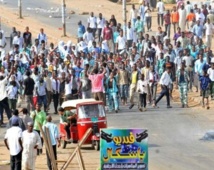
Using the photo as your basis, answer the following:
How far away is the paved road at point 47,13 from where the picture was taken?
58.3 metres

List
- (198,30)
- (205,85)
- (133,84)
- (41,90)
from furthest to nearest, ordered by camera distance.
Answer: (198,30) → (133,84) → (205,85) → (41,90)

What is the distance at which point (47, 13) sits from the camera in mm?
62094

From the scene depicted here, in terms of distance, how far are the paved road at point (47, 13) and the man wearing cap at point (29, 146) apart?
30262 millimetres

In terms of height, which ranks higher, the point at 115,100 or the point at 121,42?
the point at 121,42

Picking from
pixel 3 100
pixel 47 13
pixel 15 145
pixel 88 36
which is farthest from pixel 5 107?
pixel 47 13

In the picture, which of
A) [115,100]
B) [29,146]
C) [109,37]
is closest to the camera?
[29,146]

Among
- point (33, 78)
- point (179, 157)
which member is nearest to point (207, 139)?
point (179, 157)

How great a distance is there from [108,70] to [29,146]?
13915 millimetres

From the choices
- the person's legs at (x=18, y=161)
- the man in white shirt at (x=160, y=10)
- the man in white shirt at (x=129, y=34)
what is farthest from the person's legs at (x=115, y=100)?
the man in white shirt at (x=160, y=10)

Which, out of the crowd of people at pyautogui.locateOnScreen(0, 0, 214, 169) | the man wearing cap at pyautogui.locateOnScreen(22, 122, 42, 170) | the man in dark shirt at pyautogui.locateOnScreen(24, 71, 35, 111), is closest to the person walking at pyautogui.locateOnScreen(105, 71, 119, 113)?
the crowd of people at pyautogui.locateOnScreen(0, 0, 214, 169)

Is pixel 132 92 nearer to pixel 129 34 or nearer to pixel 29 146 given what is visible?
pixel 129 34

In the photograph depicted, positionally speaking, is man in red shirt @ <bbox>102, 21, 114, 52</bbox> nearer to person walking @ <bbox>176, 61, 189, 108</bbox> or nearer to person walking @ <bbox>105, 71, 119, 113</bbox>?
person walking @ <bbox>176, 61, 189, 108</bbox>

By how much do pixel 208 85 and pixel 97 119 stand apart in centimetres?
858

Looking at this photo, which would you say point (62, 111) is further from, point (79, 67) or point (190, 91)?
point (190, 91)
